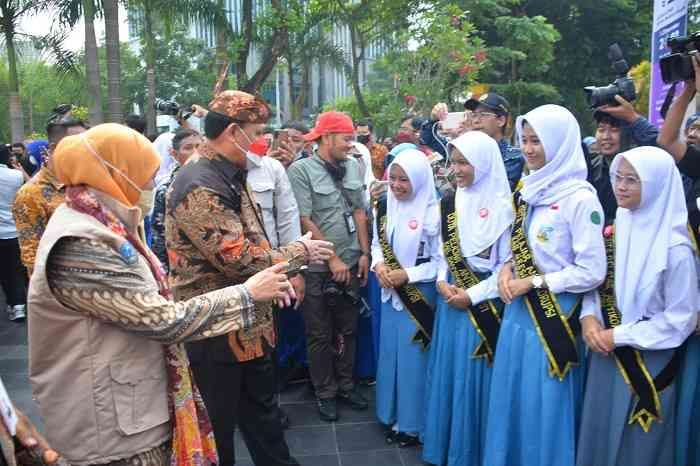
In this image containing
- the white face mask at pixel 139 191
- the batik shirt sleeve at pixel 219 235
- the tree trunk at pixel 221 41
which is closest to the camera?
the white face mask at pixel 139 191

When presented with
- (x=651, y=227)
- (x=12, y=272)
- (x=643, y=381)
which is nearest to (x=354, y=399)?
(x=643, y=381)

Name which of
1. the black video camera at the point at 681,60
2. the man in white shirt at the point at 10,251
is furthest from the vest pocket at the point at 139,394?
the man in white shirt at the point at 10,251

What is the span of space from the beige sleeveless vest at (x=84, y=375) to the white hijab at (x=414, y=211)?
2003 millimetres

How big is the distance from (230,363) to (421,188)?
5.02 ft

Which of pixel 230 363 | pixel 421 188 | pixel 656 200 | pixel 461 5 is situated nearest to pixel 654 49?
pixel 421 188

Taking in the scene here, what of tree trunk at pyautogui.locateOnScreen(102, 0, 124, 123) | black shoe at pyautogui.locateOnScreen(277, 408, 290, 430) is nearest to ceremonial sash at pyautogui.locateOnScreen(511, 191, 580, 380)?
black shoe at pyautogui.locateOnScreen(277, 408, 290, 430)

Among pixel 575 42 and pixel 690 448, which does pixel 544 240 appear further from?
pixel 575 42

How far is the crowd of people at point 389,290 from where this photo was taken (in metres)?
1.88

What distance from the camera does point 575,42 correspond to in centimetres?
1972

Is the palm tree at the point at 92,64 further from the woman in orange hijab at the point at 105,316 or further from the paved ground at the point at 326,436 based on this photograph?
the woman in orange hijab at the point at 105,316

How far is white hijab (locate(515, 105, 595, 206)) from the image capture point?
9.14ft

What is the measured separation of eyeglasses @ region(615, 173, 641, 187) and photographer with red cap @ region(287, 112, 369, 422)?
80.3 inches

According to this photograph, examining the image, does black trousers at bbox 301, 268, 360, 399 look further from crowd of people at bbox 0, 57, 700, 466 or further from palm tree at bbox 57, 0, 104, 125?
palm tree at bbox 57, 0, 104, 125

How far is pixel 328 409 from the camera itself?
419 centimetres
